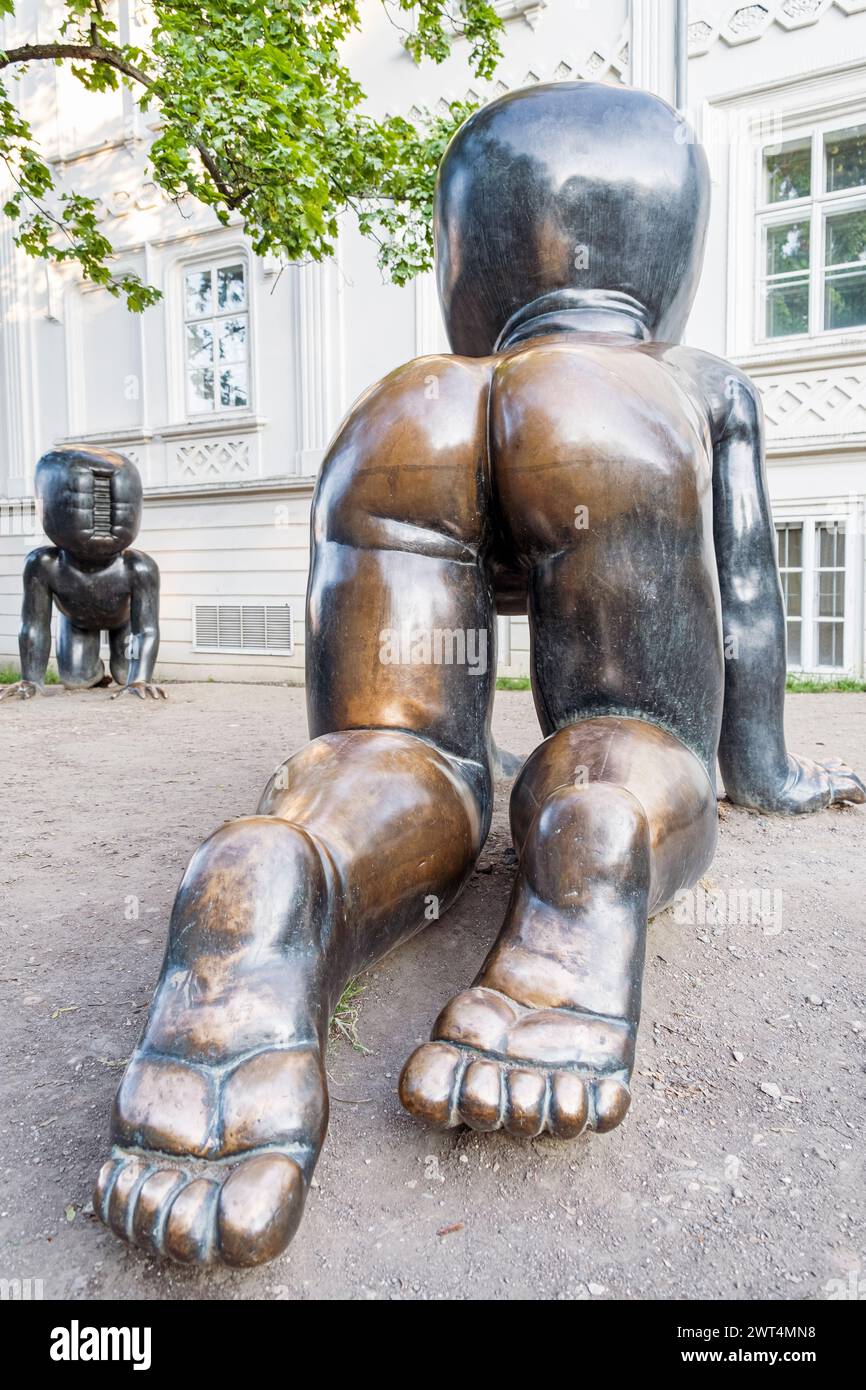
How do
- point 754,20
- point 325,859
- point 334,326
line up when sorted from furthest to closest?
point 334,326
point 754,20
point 325,859

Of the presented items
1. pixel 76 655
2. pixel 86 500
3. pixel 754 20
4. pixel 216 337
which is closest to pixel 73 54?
pixel 86 500

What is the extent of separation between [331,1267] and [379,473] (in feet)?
3.35

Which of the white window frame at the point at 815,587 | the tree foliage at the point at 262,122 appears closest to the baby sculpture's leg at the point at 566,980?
the tree foliage at the point at 262,122

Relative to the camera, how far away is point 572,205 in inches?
62.7

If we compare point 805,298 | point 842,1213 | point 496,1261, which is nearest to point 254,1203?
point 496,1261

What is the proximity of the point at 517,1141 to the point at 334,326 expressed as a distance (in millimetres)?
8229

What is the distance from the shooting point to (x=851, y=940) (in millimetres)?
1584

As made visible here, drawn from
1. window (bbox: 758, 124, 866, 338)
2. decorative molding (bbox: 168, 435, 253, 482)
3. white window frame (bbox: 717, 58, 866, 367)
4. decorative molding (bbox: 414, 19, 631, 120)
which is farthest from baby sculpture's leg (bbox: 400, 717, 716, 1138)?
decorative molding (bbox: 168, 435, 253, 482)

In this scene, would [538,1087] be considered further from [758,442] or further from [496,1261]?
[758,442]

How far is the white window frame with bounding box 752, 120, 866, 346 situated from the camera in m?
6.81

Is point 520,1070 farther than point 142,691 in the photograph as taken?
No

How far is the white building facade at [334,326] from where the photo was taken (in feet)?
22.4

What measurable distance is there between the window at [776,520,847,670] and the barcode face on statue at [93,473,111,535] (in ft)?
15.1

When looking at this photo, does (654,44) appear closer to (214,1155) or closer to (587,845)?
(587,845)
